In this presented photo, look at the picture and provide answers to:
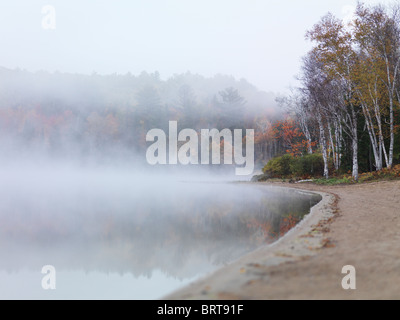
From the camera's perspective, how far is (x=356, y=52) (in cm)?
2002

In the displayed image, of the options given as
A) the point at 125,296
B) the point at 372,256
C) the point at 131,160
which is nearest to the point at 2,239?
the point at 125,296

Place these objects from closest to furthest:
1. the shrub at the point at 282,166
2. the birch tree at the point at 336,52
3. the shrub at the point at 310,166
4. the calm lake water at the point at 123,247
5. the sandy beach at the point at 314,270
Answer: the sandy beach at the point at 314,270 → the calm lake water at the point at 123,247 → the birch tree at the point at 336,52 → the shrub at the point at 310,166 → the shrub at the point at 282,166

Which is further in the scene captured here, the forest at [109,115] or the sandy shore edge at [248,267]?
the forest at [109,115]

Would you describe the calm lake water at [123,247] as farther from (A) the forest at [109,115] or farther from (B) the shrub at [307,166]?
(A) the forest at [109,115]

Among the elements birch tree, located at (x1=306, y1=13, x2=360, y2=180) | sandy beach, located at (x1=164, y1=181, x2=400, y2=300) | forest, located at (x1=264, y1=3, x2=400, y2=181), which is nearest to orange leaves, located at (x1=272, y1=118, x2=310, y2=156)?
forest, located at (x1=264, y1=3, x2=400, y2=181)

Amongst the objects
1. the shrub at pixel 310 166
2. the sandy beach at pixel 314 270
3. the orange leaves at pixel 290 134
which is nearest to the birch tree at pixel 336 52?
the shrub at pixel 310 166

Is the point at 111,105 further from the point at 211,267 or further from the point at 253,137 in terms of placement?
the point at 211,267

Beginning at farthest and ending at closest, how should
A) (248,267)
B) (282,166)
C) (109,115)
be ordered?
(109,115) < (282,166) < (248,267)

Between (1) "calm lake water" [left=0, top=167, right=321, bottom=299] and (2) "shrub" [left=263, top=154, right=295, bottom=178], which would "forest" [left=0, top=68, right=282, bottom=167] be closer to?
(2) "shrub" [left=263, top=154, right=295, bottom=178]

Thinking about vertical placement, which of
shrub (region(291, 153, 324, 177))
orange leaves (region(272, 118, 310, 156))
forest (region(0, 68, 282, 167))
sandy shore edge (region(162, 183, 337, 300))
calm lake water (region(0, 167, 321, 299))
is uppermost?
forest (region(0, 68, 282, 167))

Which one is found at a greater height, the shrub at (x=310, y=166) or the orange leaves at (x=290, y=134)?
the orange leaves at (x=290, y=134)

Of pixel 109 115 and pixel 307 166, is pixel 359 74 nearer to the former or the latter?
pixel 307 166

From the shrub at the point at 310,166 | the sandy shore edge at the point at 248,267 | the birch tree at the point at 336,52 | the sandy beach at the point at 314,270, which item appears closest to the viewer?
the sandy beach at the point at 314,270

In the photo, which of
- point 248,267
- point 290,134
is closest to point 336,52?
point 248,267
